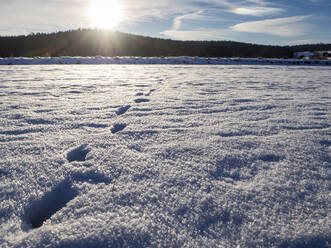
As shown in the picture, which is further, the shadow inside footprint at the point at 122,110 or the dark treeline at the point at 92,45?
the dark treeline at the point at 92,45

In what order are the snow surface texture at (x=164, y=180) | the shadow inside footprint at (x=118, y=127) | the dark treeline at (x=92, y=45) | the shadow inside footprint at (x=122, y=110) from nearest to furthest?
1. the snow surface texture at (x=164, y=180)
2. the shadow inside footprint at (x=118, y=127)
3. the shadow inside footprint at (x=122, y=110)
4. the dark treeline at (x=92, y=45)

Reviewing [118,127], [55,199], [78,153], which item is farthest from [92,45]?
[55,199]

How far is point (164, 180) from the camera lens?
987 millimetres

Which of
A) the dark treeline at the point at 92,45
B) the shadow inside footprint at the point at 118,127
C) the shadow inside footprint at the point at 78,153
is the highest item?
the dark treeline at the point at 92,45

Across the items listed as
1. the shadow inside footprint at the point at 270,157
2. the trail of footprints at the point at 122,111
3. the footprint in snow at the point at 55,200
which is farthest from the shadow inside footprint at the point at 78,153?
the shadow inside footprint at the point at 270,157

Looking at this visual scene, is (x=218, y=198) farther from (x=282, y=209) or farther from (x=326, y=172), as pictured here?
(x=326, y=172)

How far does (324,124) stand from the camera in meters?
1.73

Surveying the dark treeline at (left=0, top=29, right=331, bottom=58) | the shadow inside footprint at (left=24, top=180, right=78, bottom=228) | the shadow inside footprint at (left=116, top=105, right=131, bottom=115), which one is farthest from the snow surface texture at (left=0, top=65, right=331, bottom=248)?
the dark treeline at (left=0, top=29, right=331, bottom=58)

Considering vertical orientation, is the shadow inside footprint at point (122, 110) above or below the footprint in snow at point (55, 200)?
above

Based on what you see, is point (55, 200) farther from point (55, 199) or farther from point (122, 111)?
point (122, 111)

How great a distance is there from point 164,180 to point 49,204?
1.66 feet

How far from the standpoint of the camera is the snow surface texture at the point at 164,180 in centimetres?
71

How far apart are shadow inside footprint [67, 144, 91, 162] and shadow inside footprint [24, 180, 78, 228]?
26cm

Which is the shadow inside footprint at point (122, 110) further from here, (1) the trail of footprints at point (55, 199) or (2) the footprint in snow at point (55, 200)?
(2) the footprint in snow at point (55, 200)
